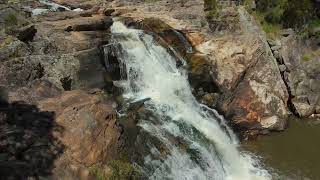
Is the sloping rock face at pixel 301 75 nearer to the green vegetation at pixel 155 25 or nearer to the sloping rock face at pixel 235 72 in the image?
the sloping rock face at pixel 235 72

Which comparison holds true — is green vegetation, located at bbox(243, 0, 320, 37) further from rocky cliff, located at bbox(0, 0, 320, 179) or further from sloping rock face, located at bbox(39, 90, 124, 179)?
sloping rock face, located at bbox(39, 90, 124, 179)

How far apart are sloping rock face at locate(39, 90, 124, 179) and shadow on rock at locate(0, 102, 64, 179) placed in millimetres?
252

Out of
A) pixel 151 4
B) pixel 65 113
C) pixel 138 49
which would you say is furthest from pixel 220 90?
pixel 65 113

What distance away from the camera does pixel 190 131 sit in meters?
18.7

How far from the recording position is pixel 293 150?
20.5 meters

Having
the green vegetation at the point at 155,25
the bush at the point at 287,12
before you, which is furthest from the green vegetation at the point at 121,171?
the bush at the point at 287,12

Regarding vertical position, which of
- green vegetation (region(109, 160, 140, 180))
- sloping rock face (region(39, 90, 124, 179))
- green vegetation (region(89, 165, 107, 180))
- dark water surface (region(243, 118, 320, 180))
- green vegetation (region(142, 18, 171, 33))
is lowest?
dark water surface (region(243, 118, 320, 180))

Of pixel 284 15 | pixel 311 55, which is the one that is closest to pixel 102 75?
pixel 311 55

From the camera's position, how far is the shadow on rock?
11198 millimetres

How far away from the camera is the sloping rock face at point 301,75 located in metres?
24.1

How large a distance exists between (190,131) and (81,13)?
32.8 feet

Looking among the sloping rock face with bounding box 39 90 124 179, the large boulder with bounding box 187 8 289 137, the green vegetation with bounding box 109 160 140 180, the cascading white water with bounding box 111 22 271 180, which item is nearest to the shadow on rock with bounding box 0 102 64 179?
the sloping rock face with bounding box 39 90 124 179

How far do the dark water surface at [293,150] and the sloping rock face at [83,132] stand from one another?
8.10 metres

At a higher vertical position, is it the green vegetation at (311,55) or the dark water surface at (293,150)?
the green vegetation at (311,55)
